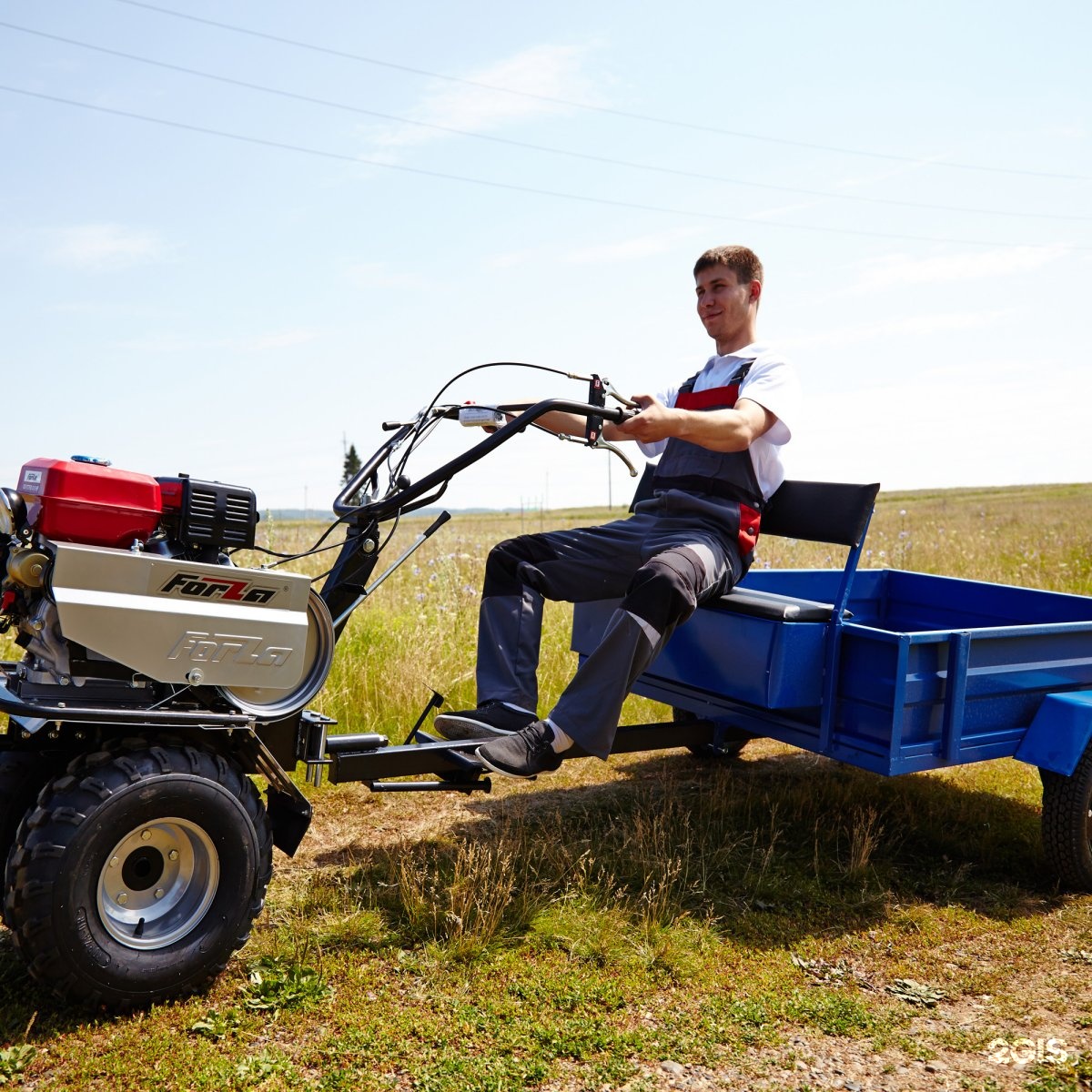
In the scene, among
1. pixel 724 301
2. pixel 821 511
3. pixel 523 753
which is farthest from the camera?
pixel 724 301

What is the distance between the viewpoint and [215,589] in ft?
9.87

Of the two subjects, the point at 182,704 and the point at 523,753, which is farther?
the point at 523,753

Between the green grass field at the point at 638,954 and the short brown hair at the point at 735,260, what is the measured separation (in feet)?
7.51

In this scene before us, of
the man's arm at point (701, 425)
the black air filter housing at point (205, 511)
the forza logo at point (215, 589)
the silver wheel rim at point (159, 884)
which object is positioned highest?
the man's arm at point (701, 425)

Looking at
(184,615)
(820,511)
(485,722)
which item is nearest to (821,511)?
(820,511)

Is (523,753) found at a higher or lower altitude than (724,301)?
lower

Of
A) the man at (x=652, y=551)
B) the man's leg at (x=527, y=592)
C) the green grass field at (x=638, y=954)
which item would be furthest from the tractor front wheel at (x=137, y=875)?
the man's leg at (x=527, y=592)

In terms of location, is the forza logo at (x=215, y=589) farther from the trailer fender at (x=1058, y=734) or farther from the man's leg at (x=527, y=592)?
the trailer fender at (x=1058, y=734)

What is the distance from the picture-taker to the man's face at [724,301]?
4590mm

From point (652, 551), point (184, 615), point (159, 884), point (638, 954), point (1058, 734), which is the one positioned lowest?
point (638, 954)

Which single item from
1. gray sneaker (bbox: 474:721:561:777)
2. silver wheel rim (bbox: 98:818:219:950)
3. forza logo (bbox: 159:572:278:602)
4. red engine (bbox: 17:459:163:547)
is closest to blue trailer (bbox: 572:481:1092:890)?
gray sneaker (bbox: 474:721:561:777)

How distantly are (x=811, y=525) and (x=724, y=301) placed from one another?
3.34 ft

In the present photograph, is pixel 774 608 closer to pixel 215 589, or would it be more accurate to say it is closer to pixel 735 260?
pixel 735 260

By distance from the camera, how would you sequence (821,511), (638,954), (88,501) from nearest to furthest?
(88,501) < (638,954) < (821,511)
